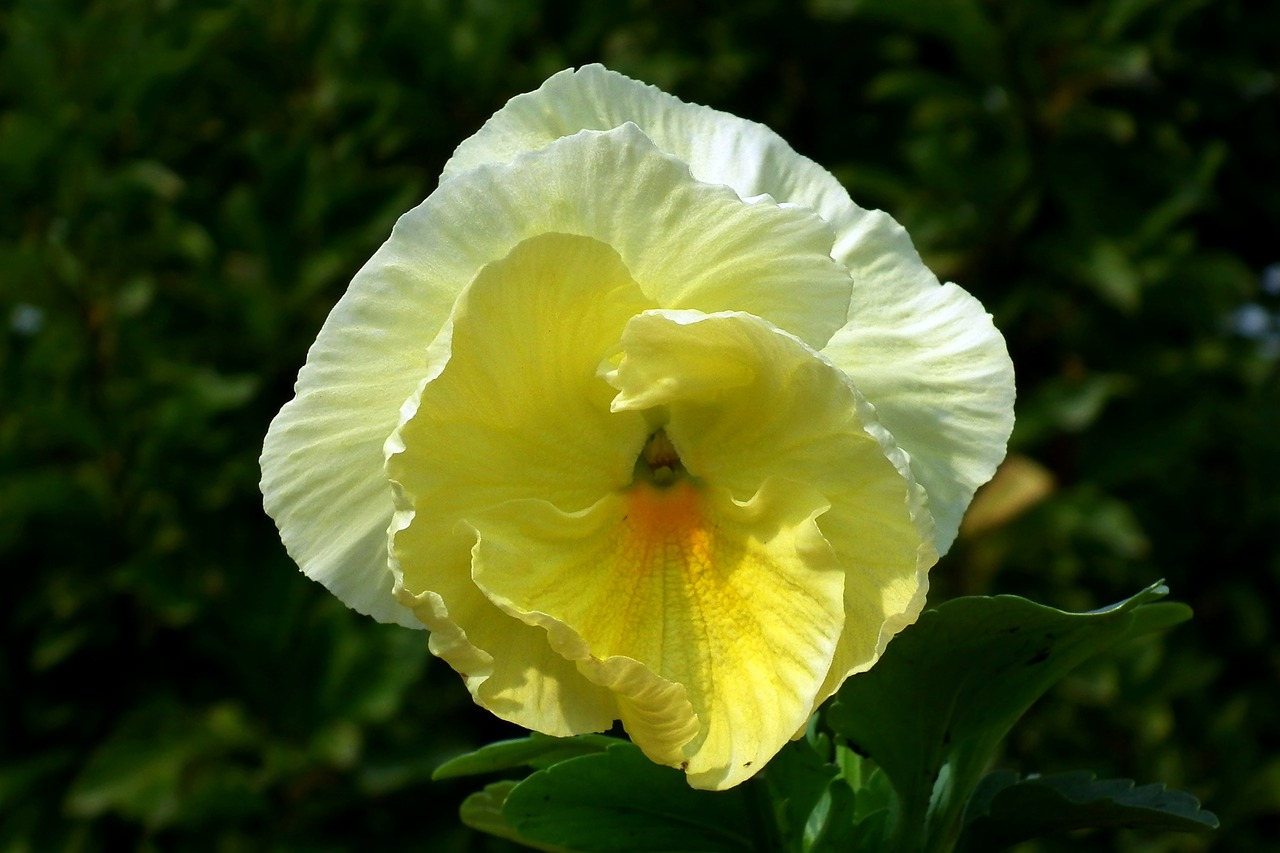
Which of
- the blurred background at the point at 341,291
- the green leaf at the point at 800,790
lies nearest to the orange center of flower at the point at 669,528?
the green leaf at the point at 800,790

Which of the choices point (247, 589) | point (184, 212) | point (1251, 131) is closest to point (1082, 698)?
point (1251, 131)

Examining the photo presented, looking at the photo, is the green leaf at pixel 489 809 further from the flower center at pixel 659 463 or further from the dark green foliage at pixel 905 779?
the flower center at pixel 659 463

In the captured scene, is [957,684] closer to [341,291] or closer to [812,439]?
→ [812,439]

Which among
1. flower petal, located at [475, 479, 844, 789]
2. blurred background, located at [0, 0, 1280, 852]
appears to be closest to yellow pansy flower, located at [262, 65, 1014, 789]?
flower petal, located at [475, 479, 844, 789]

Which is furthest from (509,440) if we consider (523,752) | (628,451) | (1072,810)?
(1072,810)

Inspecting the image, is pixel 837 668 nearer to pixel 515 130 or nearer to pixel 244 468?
pixel 515 130

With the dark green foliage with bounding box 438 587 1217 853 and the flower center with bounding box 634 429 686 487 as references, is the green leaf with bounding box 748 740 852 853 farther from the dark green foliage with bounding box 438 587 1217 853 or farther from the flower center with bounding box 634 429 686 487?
the flower center with bounding box 634 429 686 487

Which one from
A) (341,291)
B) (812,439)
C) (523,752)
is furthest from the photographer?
(341,291)
